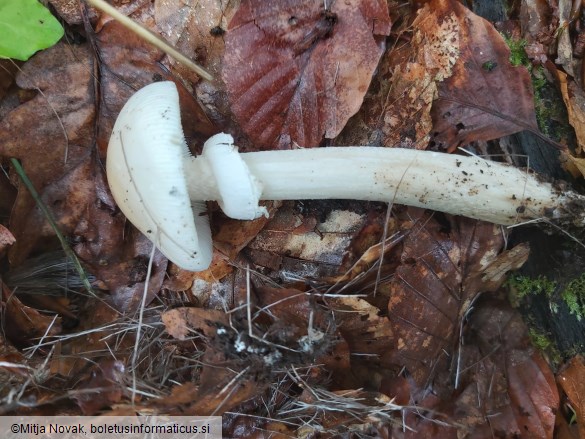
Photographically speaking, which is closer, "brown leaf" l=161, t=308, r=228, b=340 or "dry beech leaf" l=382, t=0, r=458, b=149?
"brown leaf" l=161, t=308, r=228, b=340

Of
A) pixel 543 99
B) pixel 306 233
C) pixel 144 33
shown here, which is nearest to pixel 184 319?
pixel 306 233

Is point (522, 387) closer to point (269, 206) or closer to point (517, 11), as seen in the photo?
point (269, 206)

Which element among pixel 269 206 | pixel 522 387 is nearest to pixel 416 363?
pixel 522 387

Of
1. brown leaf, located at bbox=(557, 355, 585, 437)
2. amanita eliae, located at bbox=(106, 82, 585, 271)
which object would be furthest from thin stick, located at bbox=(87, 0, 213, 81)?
brown leaf, located at bbox=(557, 355, 585, 437)

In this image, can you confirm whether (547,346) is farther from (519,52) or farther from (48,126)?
(48,126)

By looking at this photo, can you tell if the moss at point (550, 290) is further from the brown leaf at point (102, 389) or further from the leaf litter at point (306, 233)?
the brown leaf at point (102, 389)

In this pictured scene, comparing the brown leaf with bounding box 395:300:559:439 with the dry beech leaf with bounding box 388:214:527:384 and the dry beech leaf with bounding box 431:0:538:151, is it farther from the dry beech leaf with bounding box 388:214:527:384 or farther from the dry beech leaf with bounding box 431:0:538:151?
the dry beech leaf with bounding box 431:0:538:151
